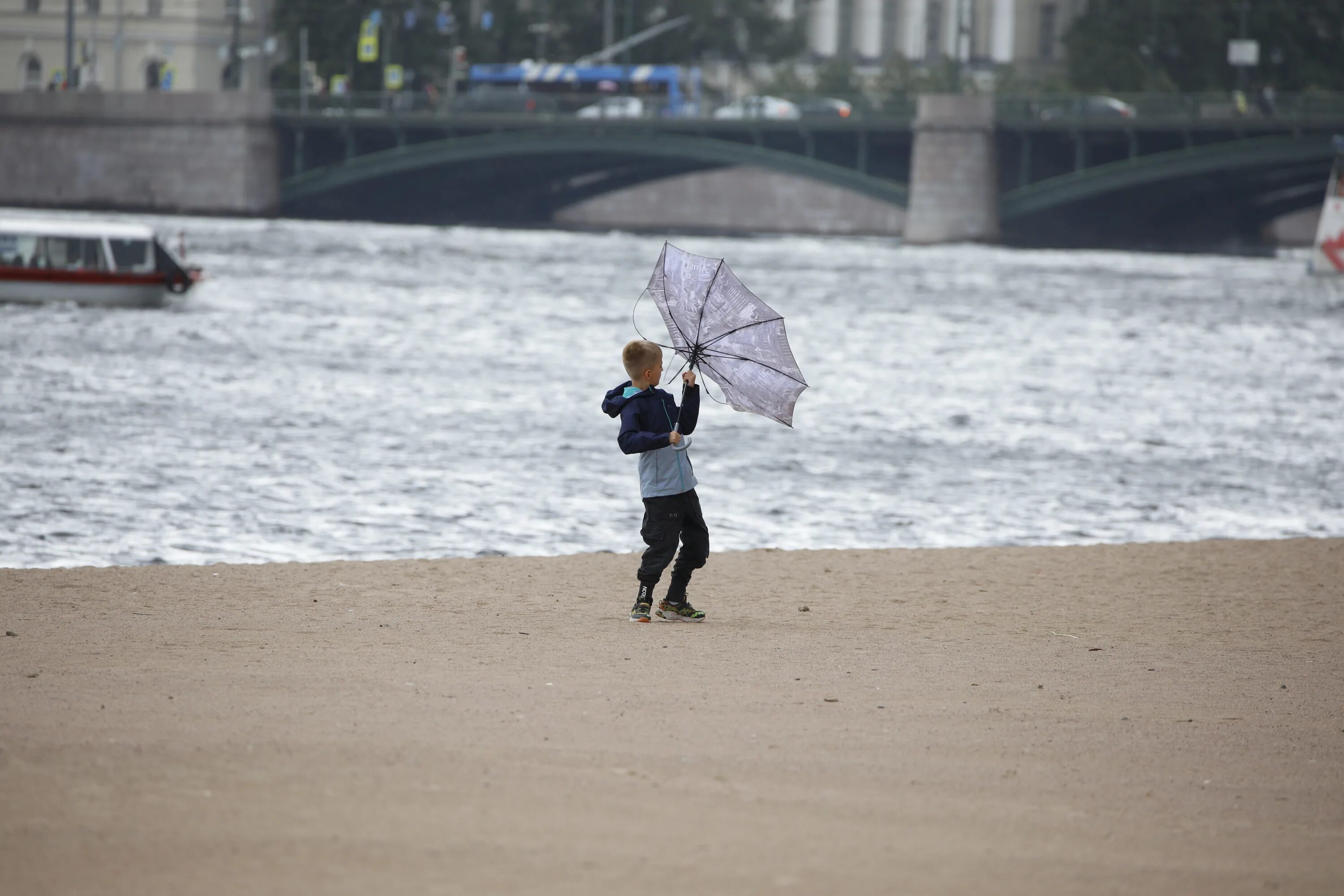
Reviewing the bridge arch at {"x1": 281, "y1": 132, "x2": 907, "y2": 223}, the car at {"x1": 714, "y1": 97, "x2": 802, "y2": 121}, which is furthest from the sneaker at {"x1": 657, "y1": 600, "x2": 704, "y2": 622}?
the car at {"x1": 714, "y1": 97, "x2": 802, "y2": 121}

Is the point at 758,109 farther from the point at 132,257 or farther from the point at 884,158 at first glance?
the point at 132,257

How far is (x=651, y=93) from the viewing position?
7781cm

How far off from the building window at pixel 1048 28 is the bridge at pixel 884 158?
110 feet

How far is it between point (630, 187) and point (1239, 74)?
978 inches

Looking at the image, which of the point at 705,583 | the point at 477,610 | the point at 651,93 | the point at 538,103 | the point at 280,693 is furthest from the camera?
the point at 651,93

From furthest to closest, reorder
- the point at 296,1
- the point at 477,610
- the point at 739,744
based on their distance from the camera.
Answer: the point at 296,1 < the point at 477,610 < the point at 739,744

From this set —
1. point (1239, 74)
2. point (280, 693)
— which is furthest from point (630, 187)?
point (280, 693)

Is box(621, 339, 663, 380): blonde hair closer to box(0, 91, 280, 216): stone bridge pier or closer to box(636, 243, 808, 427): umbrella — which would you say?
box(636, 243, 808, 427): umbrella

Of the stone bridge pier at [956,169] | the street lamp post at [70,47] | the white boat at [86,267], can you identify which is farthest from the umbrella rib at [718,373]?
the street lamp post at [70,47]

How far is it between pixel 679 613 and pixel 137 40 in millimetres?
85151

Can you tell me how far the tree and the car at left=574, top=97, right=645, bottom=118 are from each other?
64.3 ft

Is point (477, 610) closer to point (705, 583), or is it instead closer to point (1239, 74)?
point (705, 583)

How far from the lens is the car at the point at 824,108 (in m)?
63.3

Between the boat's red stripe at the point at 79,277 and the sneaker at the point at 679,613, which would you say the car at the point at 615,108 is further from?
the sneaker at the point at 679,613
